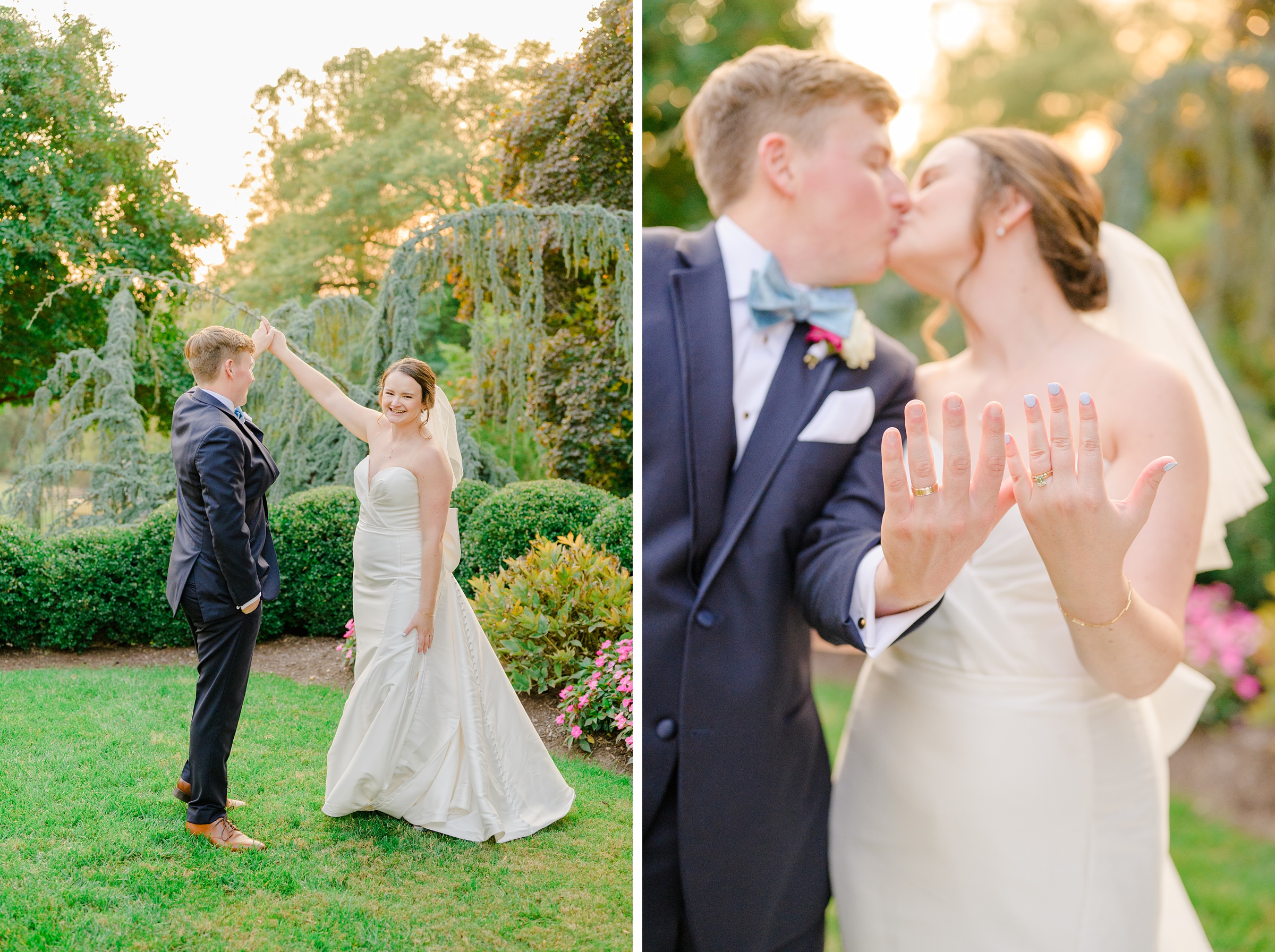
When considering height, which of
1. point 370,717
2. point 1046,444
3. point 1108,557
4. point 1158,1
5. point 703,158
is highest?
point 1158,1

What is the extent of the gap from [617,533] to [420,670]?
2.18ft

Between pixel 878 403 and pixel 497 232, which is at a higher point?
pixel 497 232

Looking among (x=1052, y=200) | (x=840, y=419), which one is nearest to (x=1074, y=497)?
(x=840, y=419)

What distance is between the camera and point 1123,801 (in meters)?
2.33

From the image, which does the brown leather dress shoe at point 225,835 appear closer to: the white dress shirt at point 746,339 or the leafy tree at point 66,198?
the leafy tree at point 66,198

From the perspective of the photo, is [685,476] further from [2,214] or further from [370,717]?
[2,214]

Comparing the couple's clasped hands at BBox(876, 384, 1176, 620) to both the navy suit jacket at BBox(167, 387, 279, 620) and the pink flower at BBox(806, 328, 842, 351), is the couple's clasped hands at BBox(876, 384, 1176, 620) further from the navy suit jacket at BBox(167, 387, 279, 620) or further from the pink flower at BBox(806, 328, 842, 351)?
the navy suit jacket at BBox(167, 387, 279, 620)

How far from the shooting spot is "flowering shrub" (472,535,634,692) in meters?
2.31

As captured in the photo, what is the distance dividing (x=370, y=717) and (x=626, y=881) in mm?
832

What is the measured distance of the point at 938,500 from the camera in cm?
170

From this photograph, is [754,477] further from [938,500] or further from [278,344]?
[278,344]

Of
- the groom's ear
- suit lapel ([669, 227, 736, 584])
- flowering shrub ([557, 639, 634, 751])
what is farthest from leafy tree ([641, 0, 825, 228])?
flowering shrub ([557, 639, 634, 751])

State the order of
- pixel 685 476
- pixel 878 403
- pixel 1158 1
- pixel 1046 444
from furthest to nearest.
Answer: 1. pixel 1158 1
2. pixel 878 403
3. pixel 685 476
4. pixel 1046 444

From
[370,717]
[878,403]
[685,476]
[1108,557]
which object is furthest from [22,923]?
[1108,557]
